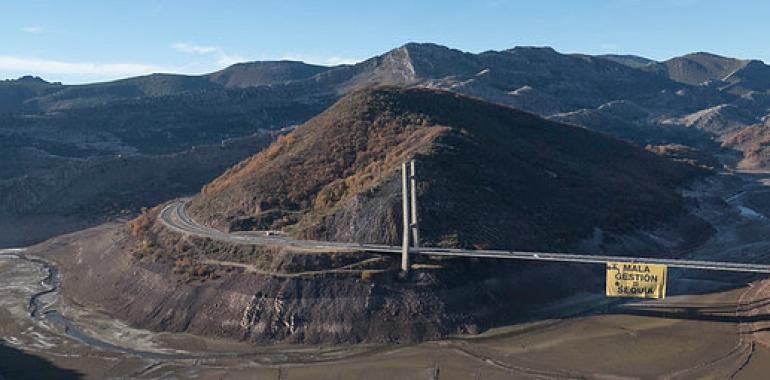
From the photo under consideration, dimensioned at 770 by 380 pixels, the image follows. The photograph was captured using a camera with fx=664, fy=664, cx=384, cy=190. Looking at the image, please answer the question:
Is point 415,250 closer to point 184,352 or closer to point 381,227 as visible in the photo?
point 381,227

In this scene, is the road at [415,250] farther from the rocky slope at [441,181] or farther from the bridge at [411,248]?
the rocky slope at [441,181]

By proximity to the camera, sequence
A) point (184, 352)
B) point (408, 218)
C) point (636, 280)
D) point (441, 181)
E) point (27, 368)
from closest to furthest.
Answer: point (636, 280)
point (27, 368)
point (184, 352)
point (408, 218)
point (441, 181)

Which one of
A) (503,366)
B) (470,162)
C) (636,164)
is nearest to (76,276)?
(470,162)

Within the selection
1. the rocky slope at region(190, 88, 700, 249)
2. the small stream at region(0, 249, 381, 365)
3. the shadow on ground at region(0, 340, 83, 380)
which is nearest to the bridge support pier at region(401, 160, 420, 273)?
the rocky slope at region(190, 88, 700, 249)

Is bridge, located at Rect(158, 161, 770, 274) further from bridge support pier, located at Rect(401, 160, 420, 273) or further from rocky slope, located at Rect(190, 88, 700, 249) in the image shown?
rocky slope, located at Rect(190, 88, 700, 249)

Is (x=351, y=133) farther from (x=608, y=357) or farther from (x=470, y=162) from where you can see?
(x=608, y=357)

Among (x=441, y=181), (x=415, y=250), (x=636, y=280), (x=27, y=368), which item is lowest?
(x=27, y=368)

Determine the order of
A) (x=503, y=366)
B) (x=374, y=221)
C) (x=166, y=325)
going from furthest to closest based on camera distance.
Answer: (x=374, y=221) → (x=166, y=325) → (x=503, y=366)

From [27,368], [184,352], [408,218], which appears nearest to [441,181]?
[408,218]
